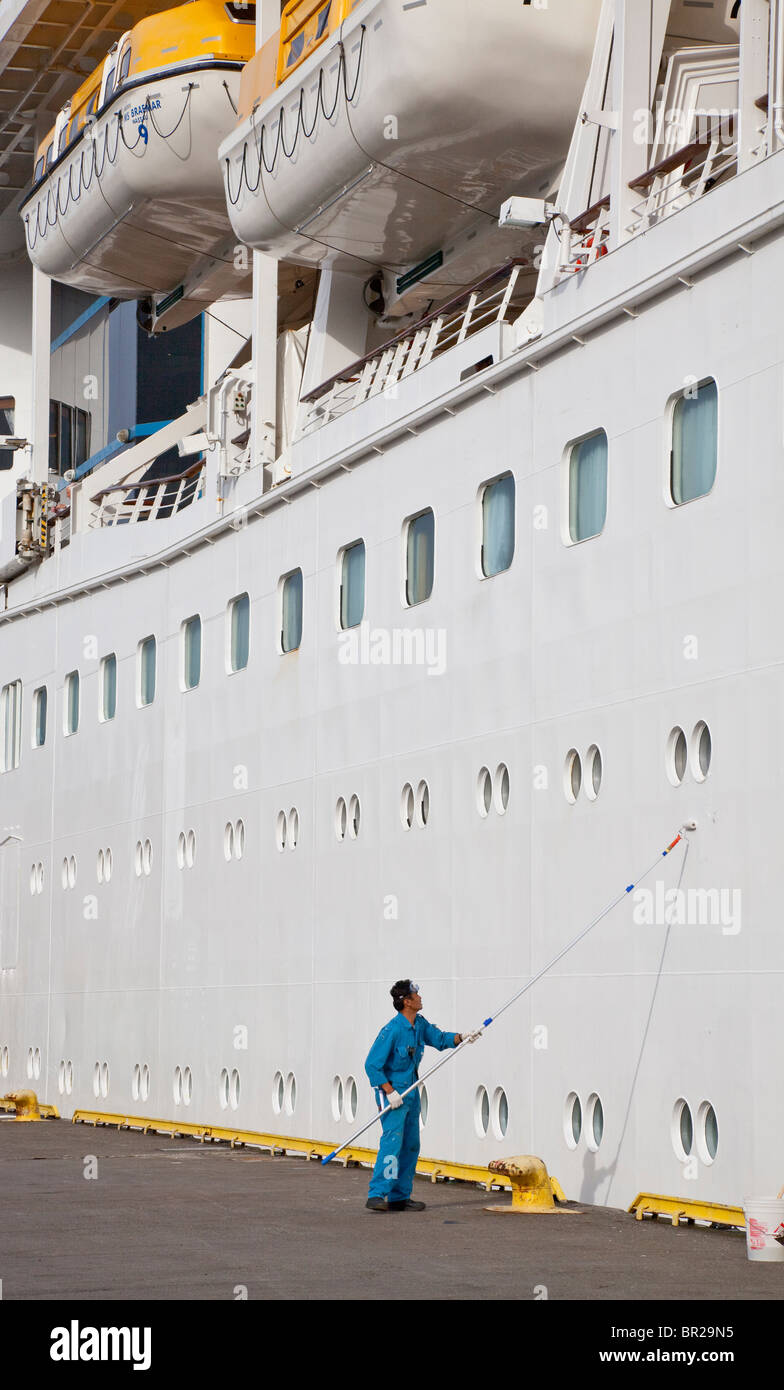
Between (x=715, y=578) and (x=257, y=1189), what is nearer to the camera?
(x=715, y=578)

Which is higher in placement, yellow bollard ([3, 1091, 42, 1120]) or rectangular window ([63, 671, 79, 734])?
rectangular window ([63, 671, 79, 734])

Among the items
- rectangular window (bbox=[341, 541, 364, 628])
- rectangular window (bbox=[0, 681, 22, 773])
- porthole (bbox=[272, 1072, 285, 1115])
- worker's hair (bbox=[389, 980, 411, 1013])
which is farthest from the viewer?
rectangular window (bbox=[0, 681, 22, 773])

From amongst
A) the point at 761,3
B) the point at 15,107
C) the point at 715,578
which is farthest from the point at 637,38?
the point at 15,107

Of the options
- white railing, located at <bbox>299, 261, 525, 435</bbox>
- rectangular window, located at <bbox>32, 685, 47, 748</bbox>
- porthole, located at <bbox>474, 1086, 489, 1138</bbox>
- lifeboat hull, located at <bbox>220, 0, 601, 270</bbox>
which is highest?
lifeboat hull, located at <bbox>220, 0, 601, 270</bbox>

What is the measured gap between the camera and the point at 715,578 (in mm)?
10430

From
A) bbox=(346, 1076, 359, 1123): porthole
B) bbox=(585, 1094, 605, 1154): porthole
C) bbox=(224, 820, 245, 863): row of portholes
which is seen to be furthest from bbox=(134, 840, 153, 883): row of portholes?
bbox=(585, 1094, 605, 1154): porthole

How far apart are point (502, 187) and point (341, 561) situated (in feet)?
11.2

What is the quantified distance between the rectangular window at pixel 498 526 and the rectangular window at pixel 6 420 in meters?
16.3

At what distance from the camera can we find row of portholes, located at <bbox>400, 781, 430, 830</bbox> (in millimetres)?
13805

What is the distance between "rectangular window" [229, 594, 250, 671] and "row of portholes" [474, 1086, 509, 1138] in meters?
6.10

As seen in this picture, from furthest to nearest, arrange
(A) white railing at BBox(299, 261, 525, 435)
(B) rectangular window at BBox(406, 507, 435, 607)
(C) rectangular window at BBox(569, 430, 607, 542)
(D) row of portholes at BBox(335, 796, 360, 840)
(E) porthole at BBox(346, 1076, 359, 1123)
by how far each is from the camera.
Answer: (D) row of portholes at BBox(335, 796, 360, 840) → (A) white railing at BBox(299, 261, 525, 435) → (E) porthole at BBox(346, 1076, 359, 1123) → (B) rectangular window at BBox(406, 507, 435, 607) → (C) rectangular window at BBox(569, 430, 607, 542)

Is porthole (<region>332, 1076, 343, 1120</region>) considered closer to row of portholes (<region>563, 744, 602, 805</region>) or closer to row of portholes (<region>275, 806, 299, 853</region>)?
row of portholes (<region>275, 806, 299, 853</region>)

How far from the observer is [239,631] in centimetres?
1781
